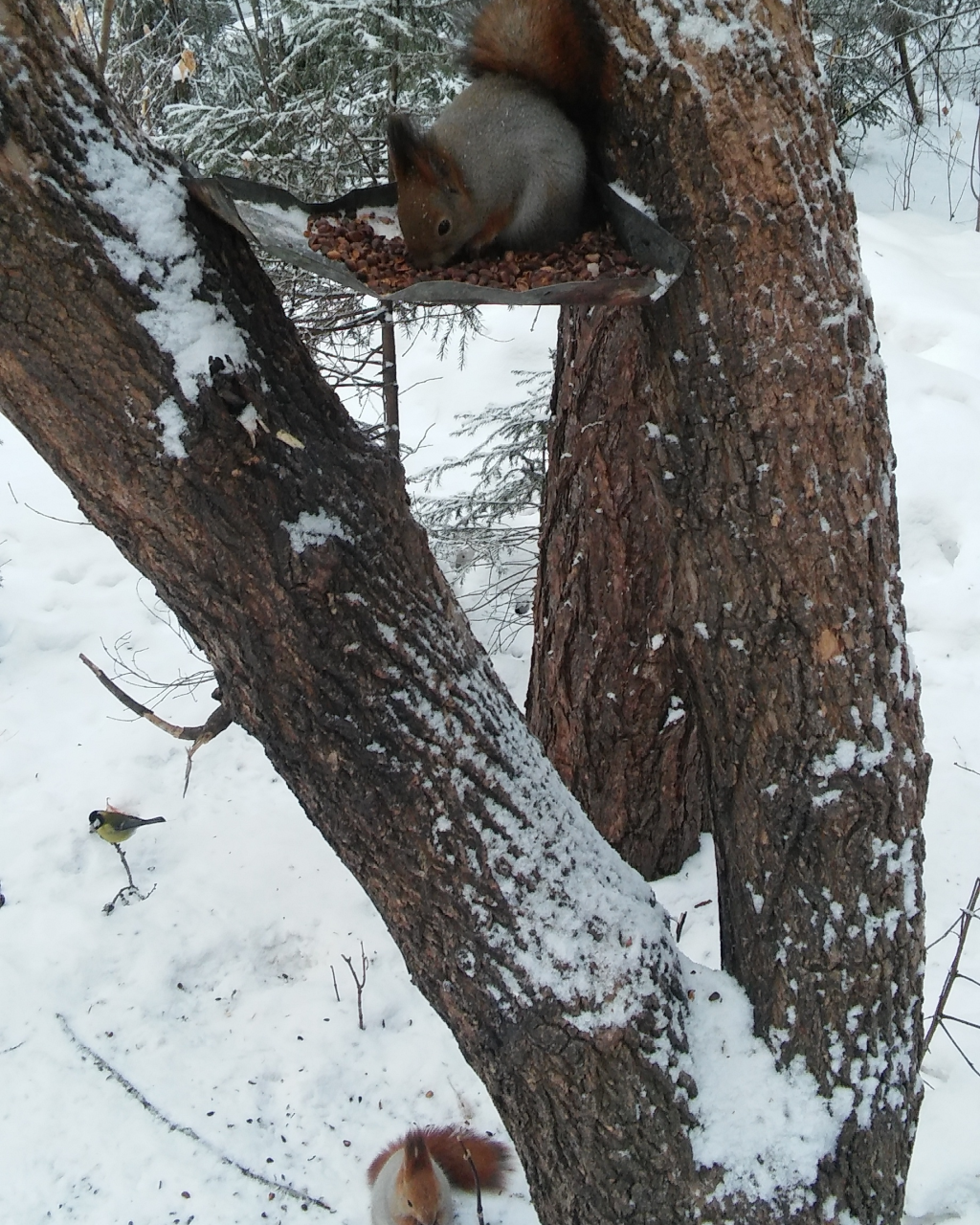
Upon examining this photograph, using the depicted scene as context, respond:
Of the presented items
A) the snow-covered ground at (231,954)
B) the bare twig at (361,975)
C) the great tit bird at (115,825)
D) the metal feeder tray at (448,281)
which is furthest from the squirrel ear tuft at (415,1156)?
the metal feeder tray at (448,281)

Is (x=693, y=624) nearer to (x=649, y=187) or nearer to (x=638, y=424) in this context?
(x=649, y=187)

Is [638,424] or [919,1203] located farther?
[638,424]

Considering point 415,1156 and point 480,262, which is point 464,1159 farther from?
point 480,262

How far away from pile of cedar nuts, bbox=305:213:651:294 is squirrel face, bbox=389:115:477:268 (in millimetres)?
29

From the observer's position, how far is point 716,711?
1441 millimetres

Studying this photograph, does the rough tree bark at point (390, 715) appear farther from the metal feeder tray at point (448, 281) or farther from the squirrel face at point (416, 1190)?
the squirrel face at point (416, 1190)

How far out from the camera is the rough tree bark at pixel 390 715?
103 centimetres

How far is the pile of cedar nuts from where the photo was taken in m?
1.09

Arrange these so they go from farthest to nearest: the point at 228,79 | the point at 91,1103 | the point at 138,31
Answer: the point at 138,31
the point at 228,79
the point at 91,1103

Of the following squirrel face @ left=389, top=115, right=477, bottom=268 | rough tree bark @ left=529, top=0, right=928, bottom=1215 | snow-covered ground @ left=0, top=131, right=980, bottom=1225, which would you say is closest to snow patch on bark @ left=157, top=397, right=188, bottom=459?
squirrel face @ left=389, top=115, right=477, bottom=268

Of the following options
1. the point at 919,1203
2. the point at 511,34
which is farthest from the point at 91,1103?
the point at 511,34

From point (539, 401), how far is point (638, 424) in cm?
168

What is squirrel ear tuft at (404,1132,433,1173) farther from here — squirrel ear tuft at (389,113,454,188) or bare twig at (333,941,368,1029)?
squirrel ear tuft at (389,113,454,188)

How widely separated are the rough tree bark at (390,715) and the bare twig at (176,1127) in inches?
41.1
